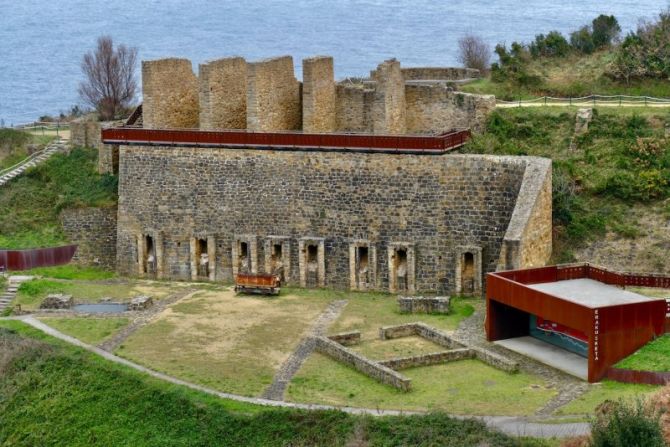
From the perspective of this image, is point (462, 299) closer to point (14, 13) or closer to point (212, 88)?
point (212, 88)

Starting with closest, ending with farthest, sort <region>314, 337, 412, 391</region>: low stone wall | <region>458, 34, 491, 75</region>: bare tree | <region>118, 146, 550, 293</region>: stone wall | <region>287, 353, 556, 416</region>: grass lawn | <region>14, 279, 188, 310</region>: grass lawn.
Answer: <region>287, 353, 556, 416</region>: grass lawn, <region>314, 337, 412, 391</region>: low stone wall, <region>118, 146, 550, 293</region>: stone wall, <region>14, 279, 188, 310</region>: grass lawn, <region>458, 34, 491, 75</region>: bare tree

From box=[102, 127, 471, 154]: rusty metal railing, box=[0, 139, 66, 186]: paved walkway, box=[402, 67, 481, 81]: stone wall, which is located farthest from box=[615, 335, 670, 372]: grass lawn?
box=[0, 139, 66, 186]: paved walkway

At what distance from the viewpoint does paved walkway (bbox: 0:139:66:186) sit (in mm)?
50625

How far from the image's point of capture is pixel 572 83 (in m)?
51.7

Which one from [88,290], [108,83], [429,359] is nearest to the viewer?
[429,359]

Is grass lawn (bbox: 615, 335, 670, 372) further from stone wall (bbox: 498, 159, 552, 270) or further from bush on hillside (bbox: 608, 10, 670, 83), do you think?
bush on hillside (bbox: 608, 10, 670, 83)

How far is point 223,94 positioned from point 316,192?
5900mm

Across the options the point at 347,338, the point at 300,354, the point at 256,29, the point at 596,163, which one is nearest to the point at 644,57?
the point at 596,163

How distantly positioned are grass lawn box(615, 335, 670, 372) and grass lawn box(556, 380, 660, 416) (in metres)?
0.52

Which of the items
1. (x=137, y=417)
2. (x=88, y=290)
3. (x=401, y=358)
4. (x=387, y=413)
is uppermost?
(x=88, y=290)

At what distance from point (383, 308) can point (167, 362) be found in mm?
7908

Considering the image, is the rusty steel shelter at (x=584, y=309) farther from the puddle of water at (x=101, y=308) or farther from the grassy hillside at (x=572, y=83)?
the grassy hillside at (x=572, y=83)

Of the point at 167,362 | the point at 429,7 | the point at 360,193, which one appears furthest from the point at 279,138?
the point at 429,7

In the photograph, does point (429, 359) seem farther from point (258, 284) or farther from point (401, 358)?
point (258, 284)
